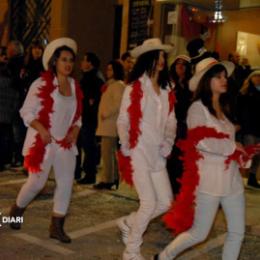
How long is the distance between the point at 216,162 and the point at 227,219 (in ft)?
1.48

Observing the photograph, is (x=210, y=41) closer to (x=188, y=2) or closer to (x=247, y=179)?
(x=188, y=2)

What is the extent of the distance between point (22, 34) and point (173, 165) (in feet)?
32.6

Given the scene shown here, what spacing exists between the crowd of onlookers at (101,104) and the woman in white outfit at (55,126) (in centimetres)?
166

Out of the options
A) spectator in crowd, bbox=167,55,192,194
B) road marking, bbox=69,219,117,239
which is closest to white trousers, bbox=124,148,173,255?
road marking, bbox=69,219,117,239

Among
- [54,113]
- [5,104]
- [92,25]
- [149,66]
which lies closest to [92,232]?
[54,113]

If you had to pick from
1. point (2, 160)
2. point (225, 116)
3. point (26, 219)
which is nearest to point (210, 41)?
point (2, 160)

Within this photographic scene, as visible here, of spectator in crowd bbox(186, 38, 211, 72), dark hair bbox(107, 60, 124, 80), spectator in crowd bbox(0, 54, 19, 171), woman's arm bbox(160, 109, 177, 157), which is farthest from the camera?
spectator in crowd bbox(0, 54, 19, 171)

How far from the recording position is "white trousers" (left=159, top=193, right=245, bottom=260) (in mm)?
4609

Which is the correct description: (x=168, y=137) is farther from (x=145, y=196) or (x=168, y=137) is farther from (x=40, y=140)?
(x=40, y=140)

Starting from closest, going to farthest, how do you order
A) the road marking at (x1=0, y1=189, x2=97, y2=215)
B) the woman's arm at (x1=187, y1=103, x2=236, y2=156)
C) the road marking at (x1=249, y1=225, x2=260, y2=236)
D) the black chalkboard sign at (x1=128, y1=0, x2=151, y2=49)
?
the woman's arm at (x1=187, y1=103, x2=236, y2=156) → the road marking at (x1=249, y1=225, x2=260, y2=236) → the road marking at (x1=0, y1=189, x2=97, y2=215) → the black chalkboard sign at (x1=128, y1=0, x2=151, y2=49)

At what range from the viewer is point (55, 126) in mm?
5766

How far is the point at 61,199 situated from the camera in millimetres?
5812

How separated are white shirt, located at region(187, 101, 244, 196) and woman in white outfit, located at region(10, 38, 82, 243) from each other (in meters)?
1.55

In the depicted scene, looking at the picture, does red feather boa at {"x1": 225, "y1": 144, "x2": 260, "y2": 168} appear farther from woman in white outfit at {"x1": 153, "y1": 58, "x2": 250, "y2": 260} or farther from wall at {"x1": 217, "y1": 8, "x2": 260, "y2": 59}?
wall at {"x1": 217, "y1": 8, "x2": 260, "y2": 59}
